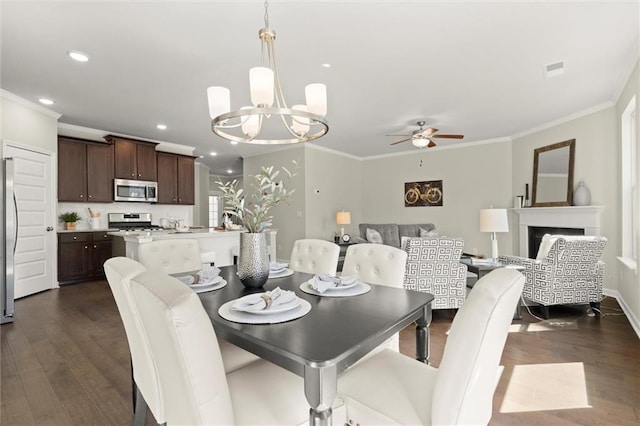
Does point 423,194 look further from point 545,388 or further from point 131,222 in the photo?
point 131,222

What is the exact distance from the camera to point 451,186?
21.8ft

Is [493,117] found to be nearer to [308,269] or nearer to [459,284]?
[459,284]

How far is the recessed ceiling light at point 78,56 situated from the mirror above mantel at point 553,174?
618cm

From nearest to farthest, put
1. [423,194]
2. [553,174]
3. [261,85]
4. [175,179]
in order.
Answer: [261,85]
[553,174]
[175,179]
[423,194]

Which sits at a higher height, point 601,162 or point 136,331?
point 601,162

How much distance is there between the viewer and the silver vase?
1.65m

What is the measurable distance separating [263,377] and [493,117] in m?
4.96

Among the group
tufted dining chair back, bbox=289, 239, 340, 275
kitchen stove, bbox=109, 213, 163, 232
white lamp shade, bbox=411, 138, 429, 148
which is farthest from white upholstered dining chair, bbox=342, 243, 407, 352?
kitchen stove, bbox=109, 213, 163, 232

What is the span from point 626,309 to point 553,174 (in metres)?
2.34

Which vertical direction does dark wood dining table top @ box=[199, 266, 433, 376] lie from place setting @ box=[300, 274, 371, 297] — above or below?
below

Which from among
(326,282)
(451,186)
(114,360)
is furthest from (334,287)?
(451,186)

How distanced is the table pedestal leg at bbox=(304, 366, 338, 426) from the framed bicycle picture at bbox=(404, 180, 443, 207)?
6429mm

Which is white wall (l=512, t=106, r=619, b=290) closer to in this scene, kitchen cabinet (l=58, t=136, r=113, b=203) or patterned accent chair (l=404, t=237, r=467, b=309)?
patterned accent chair (l=404, t=237, r=467, b=309)

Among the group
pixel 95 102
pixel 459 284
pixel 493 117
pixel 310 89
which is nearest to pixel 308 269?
pixel 310 89
